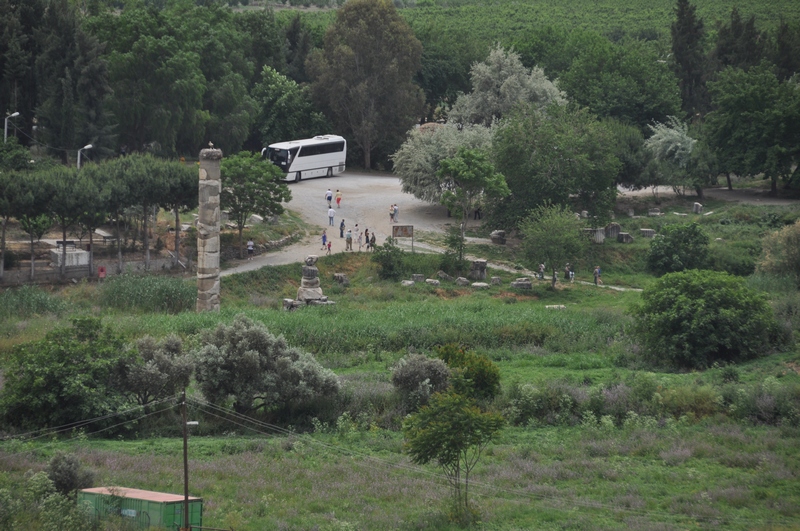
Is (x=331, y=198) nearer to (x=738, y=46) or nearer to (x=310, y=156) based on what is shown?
(x=310, y=156)

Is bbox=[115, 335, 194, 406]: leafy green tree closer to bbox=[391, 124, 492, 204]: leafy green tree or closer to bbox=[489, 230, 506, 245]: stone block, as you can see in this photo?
bbox=[489, 230, 506, 245]: stone block

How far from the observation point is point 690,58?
287ft

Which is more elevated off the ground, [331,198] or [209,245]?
[331,198]

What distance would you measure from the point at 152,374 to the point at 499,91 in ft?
149

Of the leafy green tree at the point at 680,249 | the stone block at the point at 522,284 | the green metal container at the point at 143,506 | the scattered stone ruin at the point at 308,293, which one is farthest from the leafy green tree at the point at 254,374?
the leafy green tree at the point at 680,249

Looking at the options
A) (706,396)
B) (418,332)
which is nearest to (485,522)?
(706,396)

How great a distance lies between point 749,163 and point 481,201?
55.6 ft

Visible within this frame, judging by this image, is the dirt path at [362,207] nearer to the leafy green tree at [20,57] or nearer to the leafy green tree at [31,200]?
the leafy green tree at [31,200]

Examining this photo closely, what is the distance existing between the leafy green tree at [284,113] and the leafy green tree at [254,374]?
4250 cm

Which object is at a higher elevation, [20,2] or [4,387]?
[20,2]

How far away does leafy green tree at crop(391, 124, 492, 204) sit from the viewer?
62906 millimetres

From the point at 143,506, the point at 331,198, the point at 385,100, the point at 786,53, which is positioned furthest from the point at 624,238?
the point at 143,506

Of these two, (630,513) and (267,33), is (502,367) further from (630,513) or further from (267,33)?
(267,33)

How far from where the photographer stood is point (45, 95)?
60938mm
